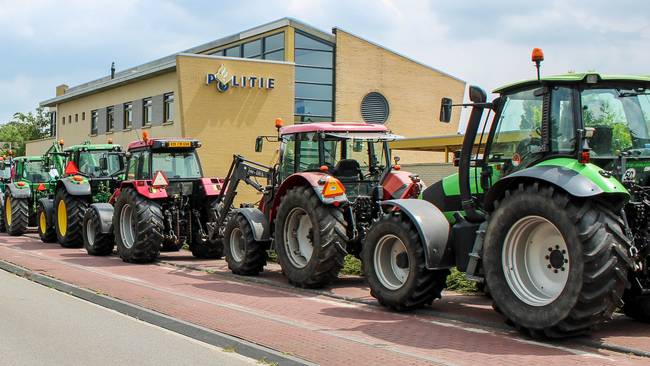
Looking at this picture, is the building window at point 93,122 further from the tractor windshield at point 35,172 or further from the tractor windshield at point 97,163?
the tractor windshield at point 97,163

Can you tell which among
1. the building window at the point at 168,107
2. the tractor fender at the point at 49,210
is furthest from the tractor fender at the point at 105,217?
the building window at the point at 168,107

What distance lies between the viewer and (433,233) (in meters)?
8.66

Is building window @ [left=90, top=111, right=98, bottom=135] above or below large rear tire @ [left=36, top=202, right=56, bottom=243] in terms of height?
above


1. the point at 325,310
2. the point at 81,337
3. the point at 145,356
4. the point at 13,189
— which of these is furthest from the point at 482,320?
the point at 13,189

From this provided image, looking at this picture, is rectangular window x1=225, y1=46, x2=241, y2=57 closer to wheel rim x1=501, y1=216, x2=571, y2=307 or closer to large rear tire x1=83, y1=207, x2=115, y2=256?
large rear tire x1=83, y1=207, x2=115, y2=256

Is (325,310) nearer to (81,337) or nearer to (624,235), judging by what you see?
(81,337)

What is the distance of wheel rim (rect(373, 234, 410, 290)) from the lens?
30.4 feet

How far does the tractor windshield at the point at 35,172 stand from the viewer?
23922mm

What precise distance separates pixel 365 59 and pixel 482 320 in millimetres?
29417

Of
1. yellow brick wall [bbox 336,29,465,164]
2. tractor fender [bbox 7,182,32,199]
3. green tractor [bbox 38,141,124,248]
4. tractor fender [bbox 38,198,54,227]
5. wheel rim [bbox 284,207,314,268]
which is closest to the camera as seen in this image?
wheel rim [bbox 284,207,314,268]

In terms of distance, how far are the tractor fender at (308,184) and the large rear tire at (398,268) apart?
54.8 inches

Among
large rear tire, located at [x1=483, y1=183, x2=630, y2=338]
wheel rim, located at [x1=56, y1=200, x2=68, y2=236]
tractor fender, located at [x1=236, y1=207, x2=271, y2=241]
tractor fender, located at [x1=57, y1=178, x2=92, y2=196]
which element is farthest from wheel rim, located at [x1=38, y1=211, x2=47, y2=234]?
large rear tire, located at [x1=483, y1=183, x2=630, y2=338]

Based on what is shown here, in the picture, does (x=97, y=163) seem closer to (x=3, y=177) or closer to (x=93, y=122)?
(x=3, y=177)

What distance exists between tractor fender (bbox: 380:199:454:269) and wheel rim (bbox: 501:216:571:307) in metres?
1.09
